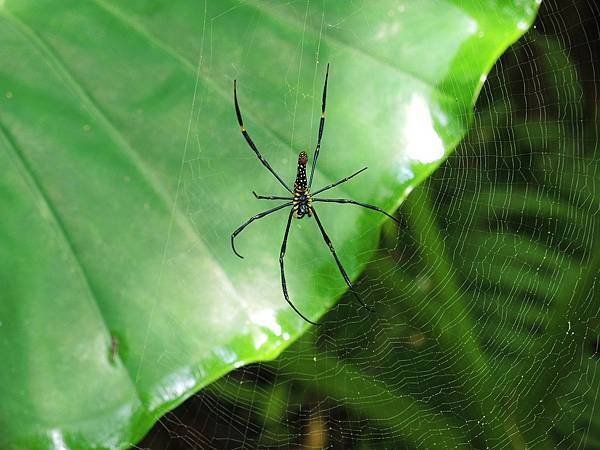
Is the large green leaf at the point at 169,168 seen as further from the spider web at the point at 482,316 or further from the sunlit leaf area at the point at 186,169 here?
the spider web at the point at 482,316

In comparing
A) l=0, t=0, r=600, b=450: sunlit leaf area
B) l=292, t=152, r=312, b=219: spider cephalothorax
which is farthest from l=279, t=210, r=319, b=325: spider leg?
l=292, t=152, r=312, b=219: spider cephalothorax

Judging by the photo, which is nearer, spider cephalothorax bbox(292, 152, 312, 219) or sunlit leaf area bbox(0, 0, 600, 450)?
sunlit leaf area bbox(0, 0, 600, 450)

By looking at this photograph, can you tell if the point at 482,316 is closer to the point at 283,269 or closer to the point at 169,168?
the point at 283,269

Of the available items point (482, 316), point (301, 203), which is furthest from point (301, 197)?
point (482, 316)

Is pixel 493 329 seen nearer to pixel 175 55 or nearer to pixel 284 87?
pixel 284 87

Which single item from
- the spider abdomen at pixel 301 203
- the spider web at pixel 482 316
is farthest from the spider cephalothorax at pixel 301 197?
the spider web at pixel 482 316

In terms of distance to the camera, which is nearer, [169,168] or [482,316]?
Answer: [169,168]

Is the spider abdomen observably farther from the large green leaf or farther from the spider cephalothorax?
the large green leaf
